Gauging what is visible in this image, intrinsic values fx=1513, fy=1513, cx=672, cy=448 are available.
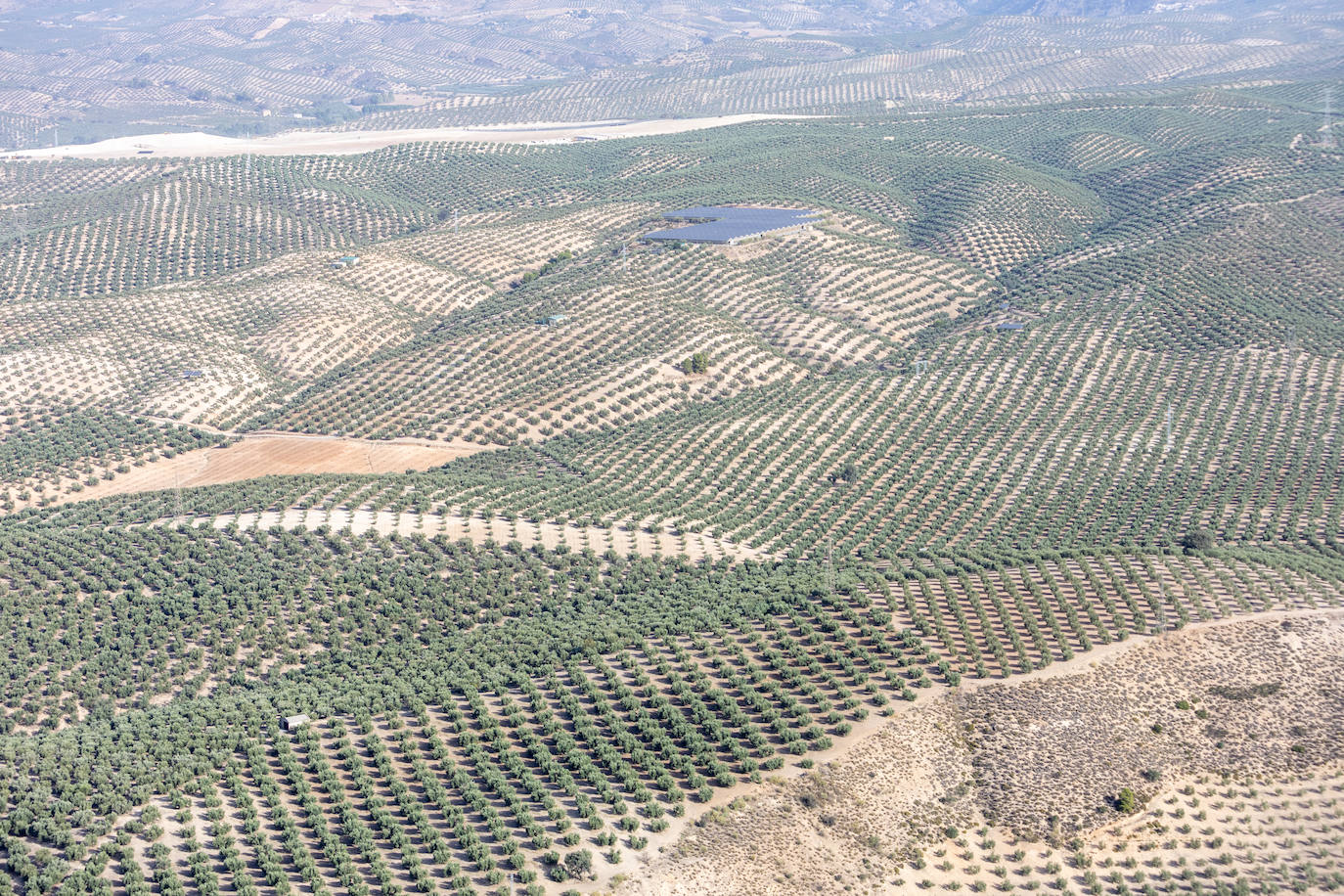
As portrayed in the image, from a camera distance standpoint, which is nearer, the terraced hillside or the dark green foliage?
the terraced hillside

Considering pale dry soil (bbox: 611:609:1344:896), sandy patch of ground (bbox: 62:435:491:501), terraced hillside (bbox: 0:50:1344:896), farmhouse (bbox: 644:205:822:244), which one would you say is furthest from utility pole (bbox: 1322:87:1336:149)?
pale dry soil (bbox: 611:609:1344:896)

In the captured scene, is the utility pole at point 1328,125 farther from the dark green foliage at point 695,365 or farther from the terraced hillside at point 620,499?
the dark green foliage at point 695,365

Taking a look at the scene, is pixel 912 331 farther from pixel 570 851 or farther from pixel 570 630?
pixel 570 851

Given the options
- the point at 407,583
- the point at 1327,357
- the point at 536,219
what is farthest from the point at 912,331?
the point at 407,583

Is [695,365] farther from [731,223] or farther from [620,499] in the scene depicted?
[731,223]

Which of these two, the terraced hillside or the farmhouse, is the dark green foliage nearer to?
the terraced hillside

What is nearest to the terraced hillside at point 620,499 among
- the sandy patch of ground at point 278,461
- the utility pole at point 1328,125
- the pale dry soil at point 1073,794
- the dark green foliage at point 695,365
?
the pale dry soil at point 1073,794
